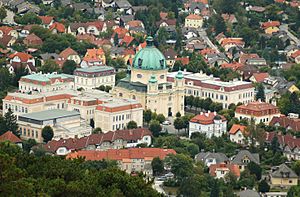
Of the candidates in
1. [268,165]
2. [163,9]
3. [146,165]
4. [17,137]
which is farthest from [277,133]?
[163,9]

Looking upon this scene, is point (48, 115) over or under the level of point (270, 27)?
under

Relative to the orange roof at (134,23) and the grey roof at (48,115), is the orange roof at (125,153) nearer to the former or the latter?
the grey roof at (48,115)

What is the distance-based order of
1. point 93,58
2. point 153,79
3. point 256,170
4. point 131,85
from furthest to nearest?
point 93,58, point 131,85, point 153,79, point 256,170

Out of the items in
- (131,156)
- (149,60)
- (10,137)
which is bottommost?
(131,156)

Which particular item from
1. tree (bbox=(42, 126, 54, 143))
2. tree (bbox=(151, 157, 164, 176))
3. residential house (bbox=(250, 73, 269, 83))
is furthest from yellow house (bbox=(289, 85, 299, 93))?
tree (bbox=(151, 157, 164, 176))

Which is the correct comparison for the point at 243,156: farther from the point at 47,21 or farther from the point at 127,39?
the point at 47,21

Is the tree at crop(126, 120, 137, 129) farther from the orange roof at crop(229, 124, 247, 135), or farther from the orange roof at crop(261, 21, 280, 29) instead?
the orange roof at crop(261, 21, 280, 29)

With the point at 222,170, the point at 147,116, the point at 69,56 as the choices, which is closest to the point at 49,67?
the point at 69,56
